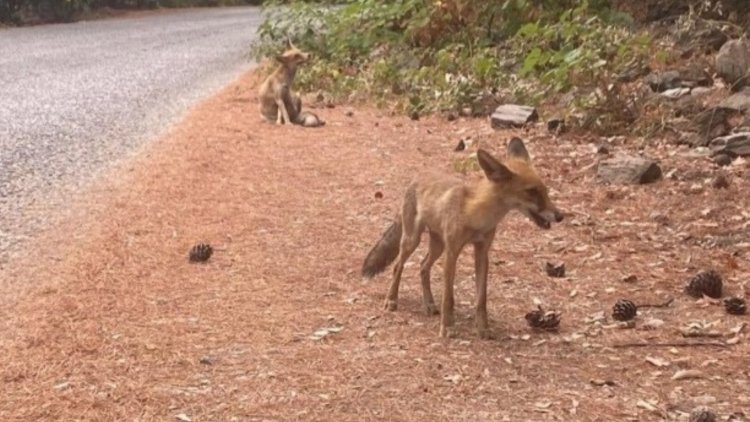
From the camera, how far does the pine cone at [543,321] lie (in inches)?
195

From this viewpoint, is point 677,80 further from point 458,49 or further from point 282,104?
point 282,104

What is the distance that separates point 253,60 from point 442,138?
896 centimetres

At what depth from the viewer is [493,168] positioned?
185 inches

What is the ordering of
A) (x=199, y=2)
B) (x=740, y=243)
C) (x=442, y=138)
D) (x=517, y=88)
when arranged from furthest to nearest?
(x=199, y=2) < (x=517, y=88) < (x=442, y=138) < (x=740, y=243)

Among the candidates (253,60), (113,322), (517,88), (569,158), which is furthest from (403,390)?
(253,60)

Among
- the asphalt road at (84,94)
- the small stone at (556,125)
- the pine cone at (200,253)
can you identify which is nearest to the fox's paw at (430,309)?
the pine cone at (200,253)

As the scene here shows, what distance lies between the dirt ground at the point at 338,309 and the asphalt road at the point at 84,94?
506mm

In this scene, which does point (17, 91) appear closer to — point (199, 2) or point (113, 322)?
point (113, 322)

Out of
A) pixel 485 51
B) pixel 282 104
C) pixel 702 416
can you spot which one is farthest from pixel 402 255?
pixel 485 51

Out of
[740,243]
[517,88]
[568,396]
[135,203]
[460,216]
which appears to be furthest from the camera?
[517,88]

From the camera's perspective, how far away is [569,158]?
913 centimetres

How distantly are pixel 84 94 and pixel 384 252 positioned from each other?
9.64 m

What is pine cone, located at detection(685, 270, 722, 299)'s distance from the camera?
5383 mm

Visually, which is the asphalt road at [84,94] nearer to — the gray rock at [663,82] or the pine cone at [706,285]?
the pine cone at [706,285]
